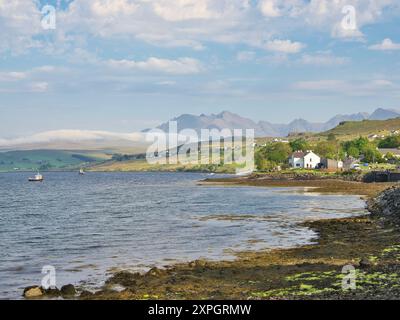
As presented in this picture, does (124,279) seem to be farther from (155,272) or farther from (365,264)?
(365,264)

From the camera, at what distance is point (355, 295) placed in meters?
21.8

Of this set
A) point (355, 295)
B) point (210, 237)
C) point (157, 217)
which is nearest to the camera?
point (355, 295)

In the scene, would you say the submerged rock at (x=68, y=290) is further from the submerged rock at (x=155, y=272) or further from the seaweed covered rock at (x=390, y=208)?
the seaweed covered rock at (x=390, y=208)

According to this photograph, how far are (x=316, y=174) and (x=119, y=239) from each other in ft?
464

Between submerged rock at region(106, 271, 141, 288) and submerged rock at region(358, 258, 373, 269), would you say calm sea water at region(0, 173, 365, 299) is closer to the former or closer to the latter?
submerged rock at region(106, 271, 141, 288)

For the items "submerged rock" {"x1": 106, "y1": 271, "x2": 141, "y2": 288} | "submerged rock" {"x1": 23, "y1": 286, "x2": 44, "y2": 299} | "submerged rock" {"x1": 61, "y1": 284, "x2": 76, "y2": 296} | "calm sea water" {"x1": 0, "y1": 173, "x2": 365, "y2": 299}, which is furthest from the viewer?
"calm sea water" {"x1": 0, "y1": 173, "x2": 365, "y2": 299}

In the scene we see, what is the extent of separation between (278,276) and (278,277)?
0.88 feet

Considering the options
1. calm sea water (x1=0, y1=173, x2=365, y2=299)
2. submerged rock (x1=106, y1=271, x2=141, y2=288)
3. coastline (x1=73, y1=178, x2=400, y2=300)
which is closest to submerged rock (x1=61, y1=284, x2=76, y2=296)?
coastline (x1=73, y1=178, x2=400, y2=300)

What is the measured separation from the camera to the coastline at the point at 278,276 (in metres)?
23.9

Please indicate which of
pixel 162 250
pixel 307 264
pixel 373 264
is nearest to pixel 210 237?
pixel 162 250

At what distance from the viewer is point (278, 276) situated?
94.0ft

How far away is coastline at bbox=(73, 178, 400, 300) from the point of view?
2392 centimetres

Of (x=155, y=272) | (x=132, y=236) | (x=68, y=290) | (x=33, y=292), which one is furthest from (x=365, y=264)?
(x=132, y=236)
